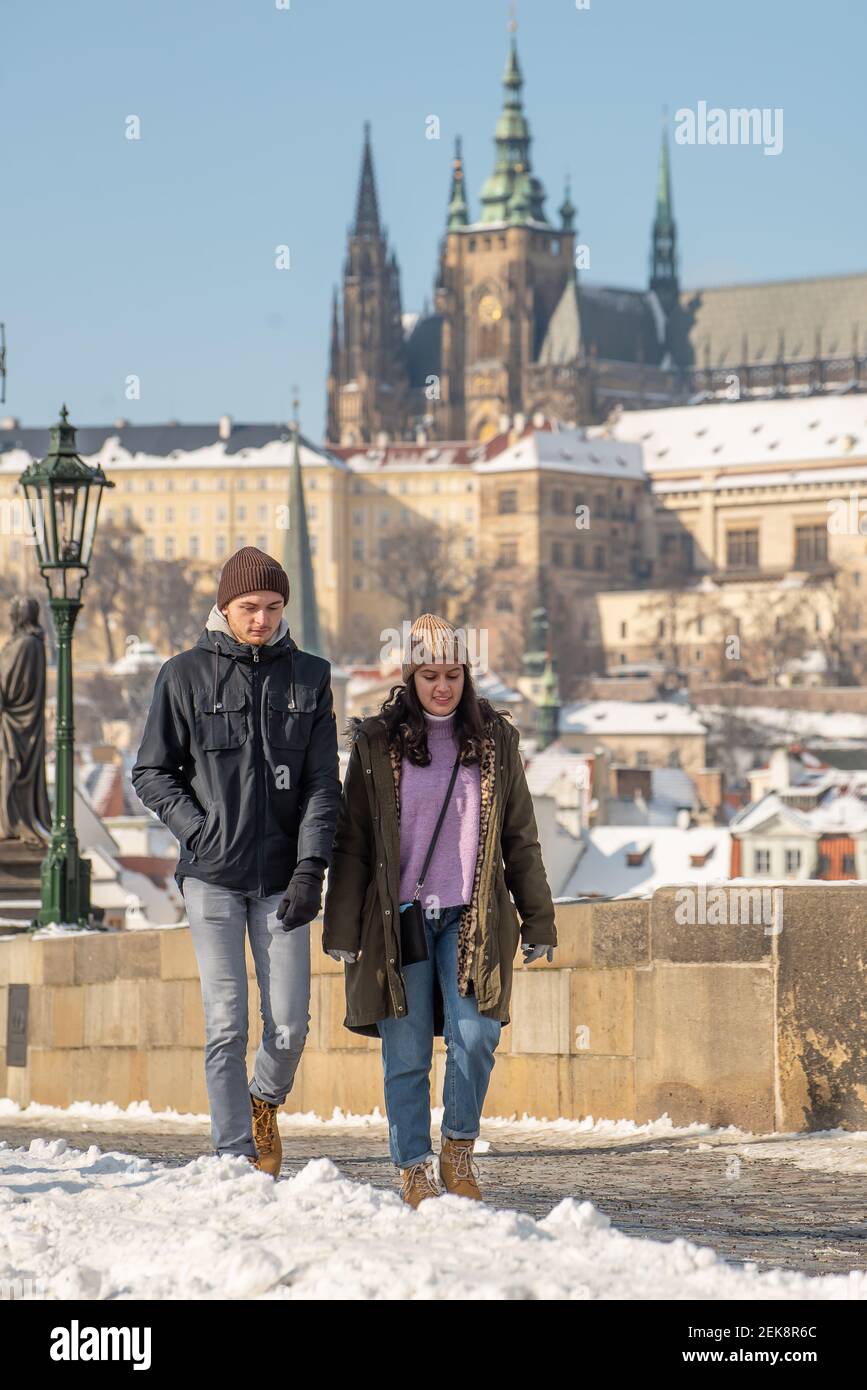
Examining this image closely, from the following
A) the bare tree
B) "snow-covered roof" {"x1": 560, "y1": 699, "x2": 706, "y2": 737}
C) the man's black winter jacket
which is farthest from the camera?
the bare tree

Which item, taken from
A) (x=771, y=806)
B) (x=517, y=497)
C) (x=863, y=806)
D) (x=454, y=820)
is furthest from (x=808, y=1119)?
(x=517, y=497)

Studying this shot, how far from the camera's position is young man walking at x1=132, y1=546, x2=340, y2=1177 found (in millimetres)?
6688

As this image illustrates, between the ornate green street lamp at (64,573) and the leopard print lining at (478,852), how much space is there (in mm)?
6818

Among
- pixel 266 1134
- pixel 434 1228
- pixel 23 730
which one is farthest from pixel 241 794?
pixel 23 730

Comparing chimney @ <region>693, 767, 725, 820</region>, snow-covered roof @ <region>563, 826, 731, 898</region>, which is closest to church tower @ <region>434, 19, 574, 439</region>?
chimney @ <region>693, 767, 725, 820</region>

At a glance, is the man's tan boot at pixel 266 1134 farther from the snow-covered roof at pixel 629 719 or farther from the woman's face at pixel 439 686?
the snow-covered roof at pixel 629 719

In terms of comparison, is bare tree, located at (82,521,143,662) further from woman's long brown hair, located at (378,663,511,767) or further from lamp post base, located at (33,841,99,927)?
woman's long brown hair, located at (378,663,511,767)

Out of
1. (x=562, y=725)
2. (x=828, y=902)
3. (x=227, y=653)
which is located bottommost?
(x=562, y=725)

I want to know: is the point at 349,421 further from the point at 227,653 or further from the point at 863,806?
the point at 227,653

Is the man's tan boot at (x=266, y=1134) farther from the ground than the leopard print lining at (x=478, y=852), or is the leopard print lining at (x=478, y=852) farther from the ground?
the leopard print lining at (x=478, y=852)

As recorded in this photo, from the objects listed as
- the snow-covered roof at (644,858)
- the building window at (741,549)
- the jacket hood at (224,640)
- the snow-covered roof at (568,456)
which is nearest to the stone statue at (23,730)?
the jacket hood at (224,640)

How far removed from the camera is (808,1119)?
8.69 metres

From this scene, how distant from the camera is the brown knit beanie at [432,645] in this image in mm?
6484

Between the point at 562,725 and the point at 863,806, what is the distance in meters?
36.6
